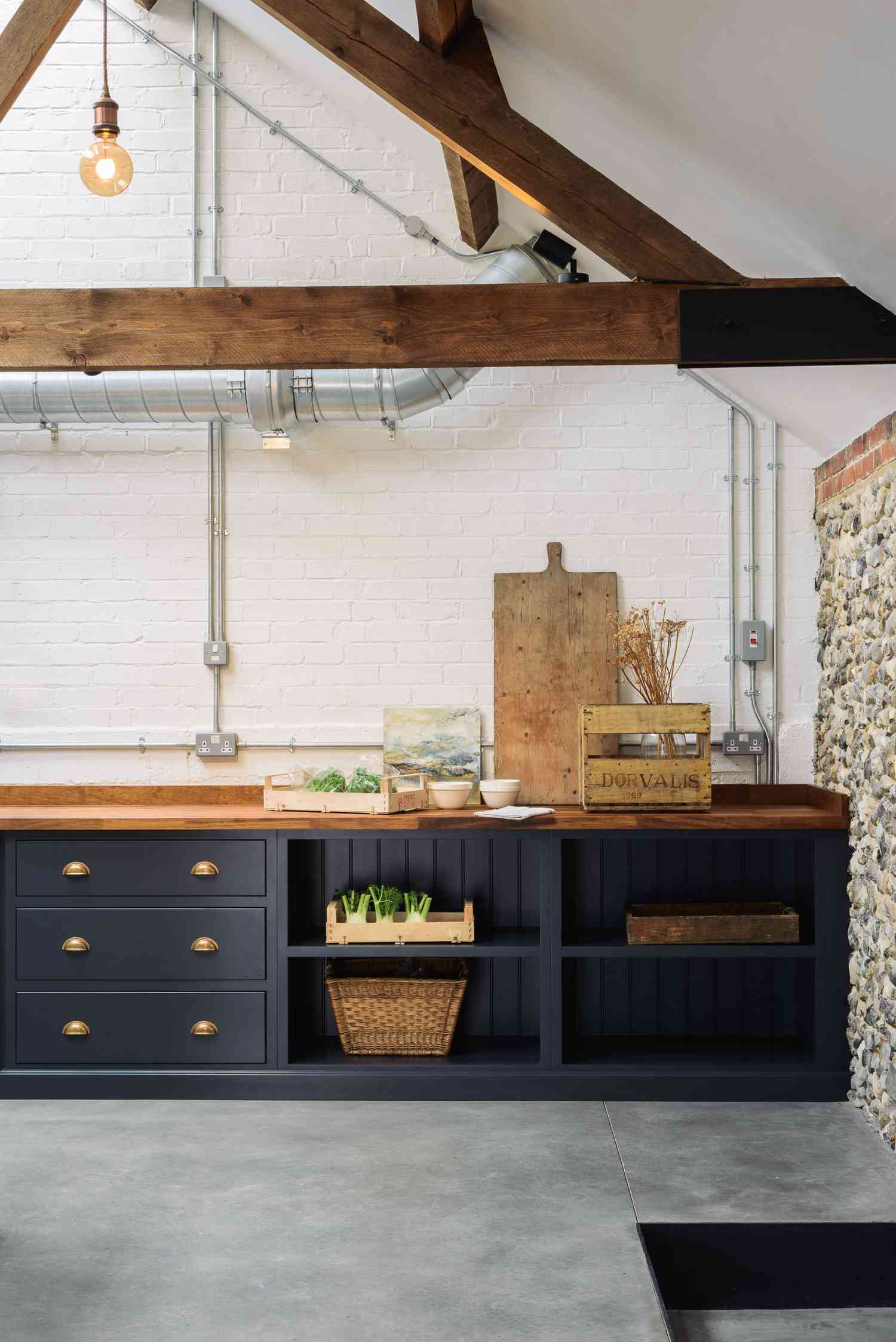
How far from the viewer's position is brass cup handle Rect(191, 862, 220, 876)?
14.4 ft

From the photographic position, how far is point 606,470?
491 cm

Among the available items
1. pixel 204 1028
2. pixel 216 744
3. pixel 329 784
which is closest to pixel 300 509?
pixel 216 744

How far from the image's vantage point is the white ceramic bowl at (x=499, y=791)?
4.57m

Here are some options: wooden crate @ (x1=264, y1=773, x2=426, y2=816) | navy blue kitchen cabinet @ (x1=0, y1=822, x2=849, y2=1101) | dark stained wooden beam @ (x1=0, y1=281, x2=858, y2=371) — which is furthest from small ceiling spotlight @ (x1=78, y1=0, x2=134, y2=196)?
navy blue kitchen cabinet @ (x1=0, y1=822, x2=849, y2=1101)

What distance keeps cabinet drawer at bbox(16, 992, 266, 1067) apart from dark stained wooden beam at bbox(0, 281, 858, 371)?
2.29 meters

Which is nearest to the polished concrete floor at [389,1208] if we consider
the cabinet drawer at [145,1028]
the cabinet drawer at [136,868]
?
the cabinet drawer at [145,1028]

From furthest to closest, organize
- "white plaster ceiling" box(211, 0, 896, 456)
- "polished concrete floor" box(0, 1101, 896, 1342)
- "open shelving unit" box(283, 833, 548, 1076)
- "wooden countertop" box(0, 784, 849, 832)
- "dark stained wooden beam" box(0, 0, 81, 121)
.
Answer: "open shelving unit" box(283, 833, 548, 1076) → "wooden countertop" box(0, 784, 849, 832) → "dark stained wooden beam" box(0, 0, 81, 121) → "polished concrete floor" box(0, 1101, 896, 1342) → "white plaster ceiling" box(211, 0, 896, 456)

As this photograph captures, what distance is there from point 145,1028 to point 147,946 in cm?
30

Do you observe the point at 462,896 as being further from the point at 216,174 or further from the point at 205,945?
the point at 216,174

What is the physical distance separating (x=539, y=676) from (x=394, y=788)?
79 centimetres

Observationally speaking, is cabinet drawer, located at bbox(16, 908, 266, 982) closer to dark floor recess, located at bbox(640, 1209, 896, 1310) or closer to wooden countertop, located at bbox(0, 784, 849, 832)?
wooden countertop, located at bbox(0, 784, 849, 832)

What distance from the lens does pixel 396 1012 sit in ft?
14.7

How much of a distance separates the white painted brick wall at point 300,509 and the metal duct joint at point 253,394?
293 millimetres

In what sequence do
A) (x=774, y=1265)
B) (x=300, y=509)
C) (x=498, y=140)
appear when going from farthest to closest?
(x=300, y=509) → (x=498, y=140) → (x=774, y=1265)
